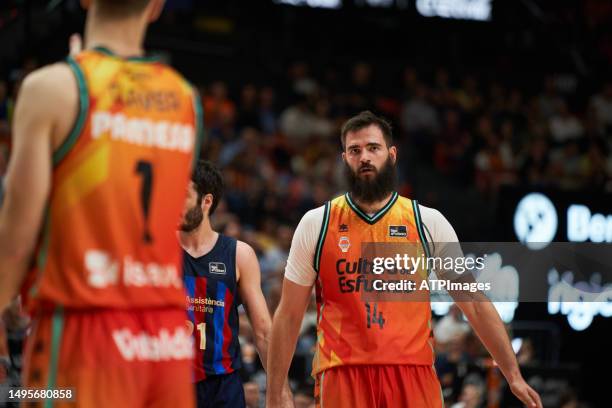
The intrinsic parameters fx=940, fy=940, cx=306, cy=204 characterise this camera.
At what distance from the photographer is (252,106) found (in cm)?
1575

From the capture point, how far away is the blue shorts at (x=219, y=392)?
5.76 metres

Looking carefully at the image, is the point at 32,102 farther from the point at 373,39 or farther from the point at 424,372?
the point at 373,39

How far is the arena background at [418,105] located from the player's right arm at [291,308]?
157 inches

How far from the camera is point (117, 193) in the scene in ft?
10.4

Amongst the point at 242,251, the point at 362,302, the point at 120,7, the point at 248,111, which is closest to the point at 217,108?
the point at 248,111

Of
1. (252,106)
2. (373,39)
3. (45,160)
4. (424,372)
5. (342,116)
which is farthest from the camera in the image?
(373,39)

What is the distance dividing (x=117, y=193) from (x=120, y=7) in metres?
0.67

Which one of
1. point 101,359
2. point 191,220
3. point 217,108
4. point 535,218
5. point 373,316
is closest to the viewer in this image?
point 101,359

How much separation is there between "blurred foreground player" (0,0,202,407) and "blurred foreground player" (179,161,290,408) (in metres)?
2.51

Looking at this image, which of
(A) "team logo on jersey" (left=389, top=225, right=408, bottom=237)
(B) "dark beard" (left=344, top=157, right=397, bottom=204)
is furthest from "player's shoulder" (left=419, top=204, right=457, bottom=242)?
(B) "dark beard" (left=344, top=157, right=397, bottom=204)

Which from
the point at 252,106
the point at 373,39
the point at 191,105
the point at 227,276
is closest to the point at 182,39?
the point at 252,106

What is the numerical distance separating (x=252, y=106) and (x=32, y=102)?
12776mm

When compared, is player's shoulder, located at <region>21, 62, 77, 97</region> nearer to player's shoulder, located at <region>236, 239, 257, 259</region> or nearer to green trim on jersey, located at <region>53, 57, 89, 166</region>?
green trim on jersey, located at <region>53, 57, 89, 166</region>

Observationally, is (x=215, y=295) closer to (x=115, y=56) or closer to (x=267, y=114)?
(x=115, y=56)
